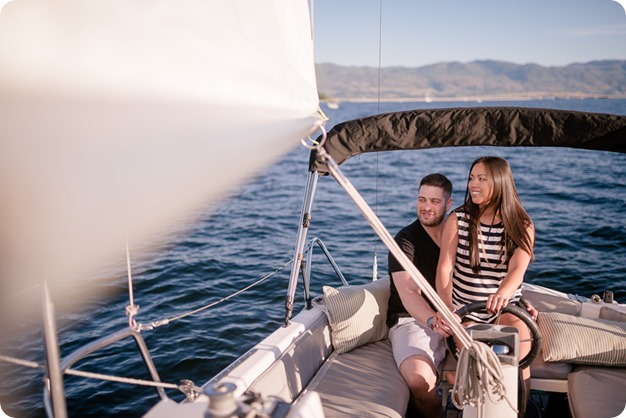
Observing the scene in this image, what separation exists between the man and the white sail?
1.57 metres

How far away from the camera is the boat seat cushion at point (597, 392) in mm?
2512

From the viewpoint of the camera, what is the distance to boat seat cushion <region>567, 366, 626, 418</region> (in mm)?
2512

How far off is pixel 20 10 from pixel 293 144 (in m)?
0.93

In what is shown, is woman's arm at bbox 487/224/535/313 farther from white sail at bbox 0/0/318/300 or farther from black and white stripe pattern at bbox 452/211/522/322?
white sail at bbox 0/0/318/300

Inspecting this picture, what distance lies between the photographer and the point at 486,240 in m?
2.95

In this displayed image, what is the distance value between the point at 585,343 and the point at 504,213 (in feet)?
2.96

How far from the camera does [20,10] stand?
114 cm

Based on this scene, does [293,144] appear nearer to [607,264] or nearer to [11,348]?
[11,348]

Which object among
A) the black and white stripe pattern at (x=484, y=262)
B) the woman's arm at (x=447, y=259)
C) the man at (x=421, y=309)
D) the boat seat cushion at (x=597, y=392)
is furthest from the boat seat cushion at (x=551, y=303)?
the woman's arm at (x=447, y=259)

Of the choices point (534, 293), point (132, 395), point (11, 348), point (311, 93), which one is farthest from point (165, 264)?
point (311, 93)

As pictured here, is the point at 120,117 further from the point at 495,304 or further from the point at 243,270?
the point at 243,270

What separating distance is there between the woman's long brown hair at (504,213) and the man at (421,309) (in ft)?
0.91

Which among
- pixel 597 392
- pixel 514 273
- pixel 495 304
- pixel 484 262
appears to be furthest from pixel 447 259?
pixel 597 392

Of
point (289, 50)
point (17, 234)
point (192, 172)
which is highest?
point (289, 50)
